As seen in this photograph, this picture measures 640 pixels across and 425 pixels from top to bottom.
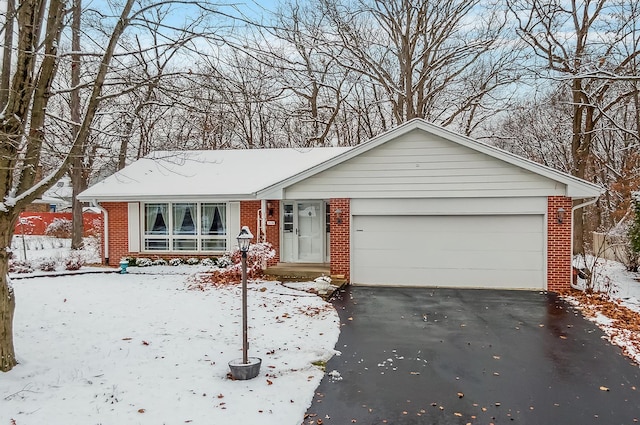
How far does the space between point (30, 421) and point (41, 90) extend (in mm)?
4002

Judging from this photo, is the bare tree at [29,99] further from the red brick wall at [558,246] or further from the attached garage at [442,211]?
the red brick wall at [558,246]

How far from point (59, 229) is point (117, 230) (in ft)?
46.0

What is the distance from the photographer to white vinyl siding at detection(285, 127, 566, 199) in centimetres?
1198

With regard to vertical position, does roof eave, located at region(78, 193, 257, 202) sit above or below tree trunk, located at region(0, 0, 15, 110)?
below

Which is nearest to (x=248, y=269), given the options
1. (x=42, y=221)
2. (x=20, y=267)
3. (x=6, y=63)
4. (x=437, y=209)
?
(x=437, y=209)

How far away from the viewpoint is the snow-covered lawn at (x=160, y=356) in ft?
16.3

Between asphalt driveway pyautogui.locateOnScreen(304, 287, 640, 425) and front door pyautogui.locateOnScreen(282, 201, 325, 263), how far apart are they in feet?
16.7

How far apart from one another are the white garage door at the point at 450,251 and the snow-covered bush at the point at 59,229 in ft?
69.1

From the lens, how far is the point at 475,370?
20.6ft

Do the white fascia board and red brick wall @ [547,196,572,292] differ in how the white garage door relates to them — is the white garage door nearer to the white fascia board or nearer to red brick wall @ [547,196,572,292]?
red brick wall @ [547,196,572,292]

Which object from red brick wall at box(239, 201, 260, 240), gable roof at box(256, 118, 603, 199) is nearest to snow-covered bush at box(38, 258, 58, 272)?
red brick wall at box(239, 201, 260, 240)

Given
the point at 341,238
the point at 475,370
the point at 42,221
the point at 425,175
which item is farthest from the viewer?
the point at 42,221

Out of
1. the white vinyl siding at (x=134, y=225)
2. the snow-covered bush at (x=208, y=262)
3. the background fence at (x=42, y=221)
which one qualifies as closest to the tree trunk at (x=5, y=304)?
the snow-covered bush at (x=208, y=262)

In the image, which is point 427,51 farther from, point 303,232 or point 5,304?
point 5,304
